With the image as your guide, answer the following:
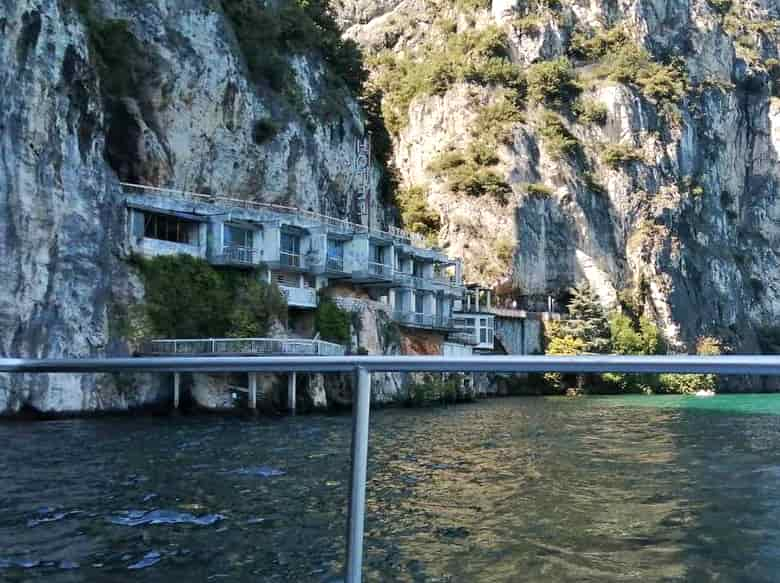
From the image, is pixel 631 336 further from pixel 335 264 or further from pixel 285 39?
pixel 285 39

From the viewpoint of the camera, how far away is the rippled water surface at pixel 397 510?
7.46 meters

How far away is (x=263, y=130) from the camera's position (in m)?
42.9

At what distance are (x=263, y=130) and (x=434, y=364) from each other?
42.0 meters

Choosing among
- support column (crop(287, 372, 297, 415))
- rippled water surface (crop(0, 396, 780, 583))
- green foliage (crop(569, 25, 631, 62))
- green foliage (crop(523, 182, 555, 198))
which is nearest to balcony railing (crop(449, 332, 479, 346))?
green foliage (crop(523, 182, 555, 198))

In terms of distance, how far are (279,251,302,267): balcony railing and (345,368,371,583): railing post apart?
37866 millimetres

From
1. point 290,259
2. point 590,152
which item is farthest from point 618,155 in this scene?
point 290,259

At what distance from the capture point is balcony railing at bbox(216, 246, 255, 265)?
121 feet

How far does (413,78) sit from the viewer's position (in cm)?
8106

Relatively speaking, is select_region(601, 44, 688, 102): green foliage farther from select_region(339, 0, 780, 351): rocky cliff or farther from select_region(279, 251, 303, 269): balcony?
select_region(279, 251, 303, 269): balcony

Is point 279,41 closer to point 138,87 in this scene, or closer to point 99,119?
point 138,87

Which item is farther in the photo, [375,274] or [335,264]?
[375,274]

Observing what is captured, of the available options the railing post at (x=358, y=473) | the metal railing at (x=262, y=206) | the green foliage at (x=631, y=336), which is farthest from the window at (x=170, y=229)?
the green foliage at (x=631, y=336)

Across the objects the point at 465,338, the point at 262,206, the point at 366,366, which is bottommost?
the point at 366,366

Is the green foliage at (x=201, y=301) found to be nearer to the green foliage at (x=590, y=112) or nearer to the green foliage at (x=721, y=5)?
the green foliage at (x=590, y=112)
